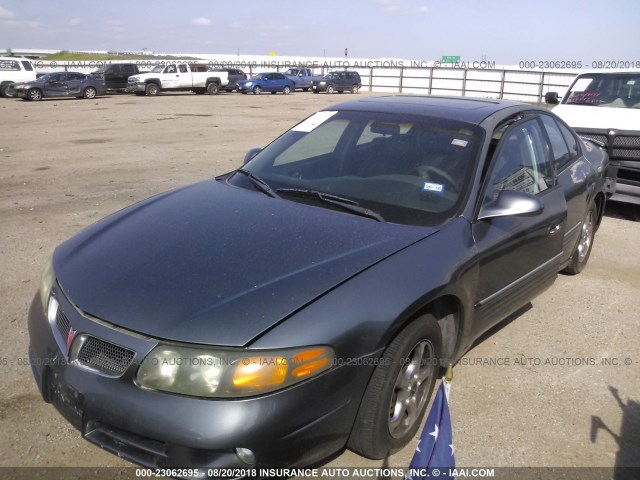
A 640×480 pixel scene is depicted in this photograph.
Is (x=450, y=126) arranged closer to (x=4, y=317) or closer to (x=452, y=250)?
(x=452, y=250)

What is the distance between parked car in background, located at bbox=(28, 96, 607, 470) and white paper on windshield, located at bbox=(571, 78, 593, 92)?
5.40m

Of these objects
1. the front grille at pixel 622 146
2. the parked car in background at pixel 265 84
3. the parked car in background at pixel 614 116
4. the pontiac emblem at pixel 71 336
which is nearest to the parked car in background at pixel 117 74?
the parked car in background at pixel 265 84

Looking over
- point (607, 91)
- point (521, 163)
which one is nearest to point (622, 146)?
point (607, 91)

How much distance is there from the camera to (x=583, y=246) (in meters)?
5.32

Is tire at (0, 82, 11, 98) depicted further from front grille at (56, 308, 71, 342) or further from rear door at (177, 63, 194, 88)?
front grille at (56, 308, 71, 342)

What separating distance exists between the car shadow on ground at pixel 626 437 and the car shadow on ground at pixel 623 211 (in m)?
4.80

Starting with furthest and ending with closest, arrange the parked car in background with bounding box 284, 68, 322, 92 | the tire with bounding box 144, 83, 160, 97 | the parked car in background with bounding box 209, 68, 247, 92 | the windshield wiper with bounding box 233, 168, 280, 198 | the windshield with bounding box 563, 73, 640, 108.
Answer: the parked car in background with bounding box 284, 68, 322, 92 → the parked car in background with bounding box 209, 68, 247, 92 → the tire with bounding box 144, 83, 160, 97 → the windshield with bounding box 563, 73, 640, 108 → the windshield wiper with bounding box 233, 168, 280, 198

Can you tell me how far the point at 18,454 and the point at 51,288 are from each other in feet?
2.60

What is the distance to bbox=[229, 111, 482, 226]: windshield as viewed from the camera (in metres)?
3.21

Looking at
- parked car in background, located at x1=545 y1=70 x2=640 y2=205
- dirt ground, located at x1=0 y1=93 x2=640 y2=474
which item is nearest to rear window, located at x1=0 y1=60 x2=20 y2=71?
dirt ground, located at x1=0 y1=93 x2=640 y2=474

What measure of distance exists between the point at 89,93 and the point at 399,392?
30032 millimetres

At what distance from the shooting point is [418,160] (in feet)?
11.3

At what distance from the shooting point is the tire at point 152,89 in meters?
31.2

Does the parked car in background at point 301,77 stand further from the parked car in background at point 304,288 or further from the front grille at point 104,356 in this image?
the front grille at point 104,356
